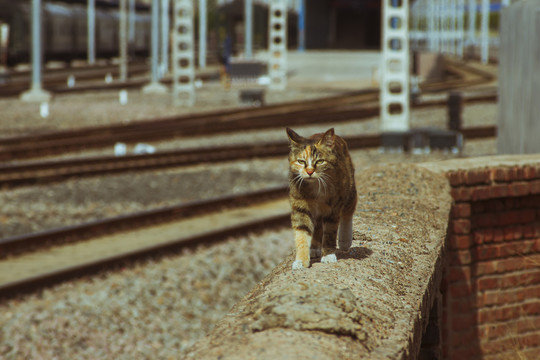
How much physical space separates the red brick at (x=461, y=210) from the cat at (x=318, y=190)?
221cm

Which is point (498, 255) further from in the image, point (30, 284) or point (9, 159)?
point (9, 159)

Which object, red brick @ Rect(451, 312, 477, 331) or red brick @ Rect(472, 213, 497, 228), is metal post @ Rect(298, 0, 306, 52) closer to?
red brick @ Rect(472, 213, 497, 228)

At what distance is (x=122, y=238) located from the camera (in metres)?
10.4

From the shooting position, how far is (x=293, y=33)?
75.8m

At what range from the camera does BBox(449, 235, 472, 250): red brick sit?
6031 mm

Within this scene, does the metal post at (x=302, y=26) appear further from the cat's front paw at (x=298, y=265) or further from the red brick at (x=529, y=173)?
the cat's front paw at (x=298, y=265)

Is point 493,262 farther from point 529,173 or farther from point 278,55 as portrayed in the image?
point 278,55

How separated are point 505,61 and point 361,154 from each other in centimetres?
726

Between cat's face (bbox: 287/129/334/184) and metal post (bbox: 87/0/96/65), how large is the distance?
5141 cm

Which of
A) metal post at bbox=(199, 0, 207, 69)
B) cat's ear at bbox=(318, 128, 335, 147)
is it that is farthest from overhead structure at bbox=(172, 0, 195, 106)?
metal post at bbox=(199, 0, 207, 69)

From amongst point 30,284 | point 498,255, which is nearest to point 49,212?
point 30,284

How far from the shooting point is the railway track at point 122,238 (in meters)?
8.87

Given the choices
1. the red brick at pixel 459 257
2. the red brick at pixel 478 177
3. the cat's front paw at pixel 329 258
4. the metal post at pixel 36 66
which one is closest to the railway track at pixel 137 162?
the red brick at pixel 478 177

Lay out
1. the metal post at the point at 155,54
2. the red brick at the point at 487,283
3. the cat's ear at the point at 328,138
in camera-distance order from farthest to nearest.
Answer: the metal post at the point at 155,54 → the red brick at the point at 487,283 → the cat's ear at the point at 328,138
